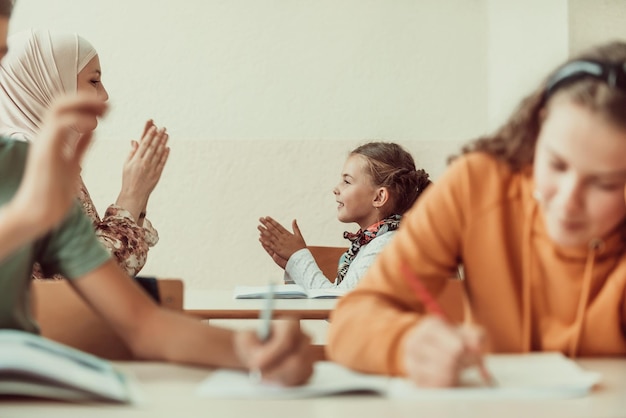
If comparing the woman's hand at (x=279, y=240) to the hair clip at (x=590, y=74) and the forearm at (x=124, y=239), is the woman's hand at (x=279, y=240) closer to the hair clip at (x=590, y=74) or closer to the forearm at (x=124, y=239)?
the forearm at (x=124, y=239)

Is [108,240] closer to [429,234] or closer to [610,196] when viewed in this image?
[429,234]

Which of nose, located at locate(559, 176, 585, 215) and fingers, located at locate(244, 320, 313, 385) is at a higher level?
nose, located at locate(559, 176, 585, 215)

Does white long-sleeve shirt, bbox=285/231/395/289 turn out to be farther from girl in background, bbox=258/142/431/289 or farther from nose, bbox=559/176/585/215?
nose, bbox=559/176/585/215

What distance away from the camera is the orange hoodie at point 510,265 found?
1.24 meters

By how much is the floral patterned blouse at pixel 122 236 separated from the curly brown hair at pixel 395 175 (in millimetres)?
1018

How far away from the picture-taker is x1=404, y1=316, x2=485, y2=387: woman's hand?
908 millimetres

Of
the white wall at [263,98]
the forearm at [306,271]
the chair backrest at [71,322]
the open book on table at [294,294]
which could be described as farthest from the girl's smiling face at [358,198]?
the chair backrest at [71,322]

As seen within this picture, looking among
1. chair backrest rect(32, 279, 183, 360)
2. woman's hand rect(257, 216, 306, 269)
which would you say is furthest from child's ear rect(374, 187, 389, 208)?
chair backrest rect(32, 279, 183, 360)

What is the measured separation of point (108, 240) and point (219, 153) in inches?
79.0

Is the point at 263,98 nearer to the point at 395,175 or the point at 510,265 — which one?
the point at 395,175

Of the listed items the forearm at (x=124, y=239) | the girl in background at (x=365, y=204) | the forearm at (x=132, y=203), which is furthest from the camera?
the girl in background at (x=365, y=204)

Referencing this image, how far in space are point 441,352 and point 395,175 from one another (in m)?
2.27

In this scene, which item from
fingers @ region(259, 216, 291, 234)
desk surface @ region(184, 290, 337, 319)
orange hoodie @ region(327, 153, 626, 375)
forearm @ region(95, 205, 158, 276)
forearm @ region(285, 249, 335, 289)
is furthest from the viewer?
fingers @ region(259, 216, 291, 234)

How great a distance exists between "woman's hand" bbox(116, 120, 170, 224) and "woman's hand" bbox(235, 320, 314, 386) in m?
1.67
